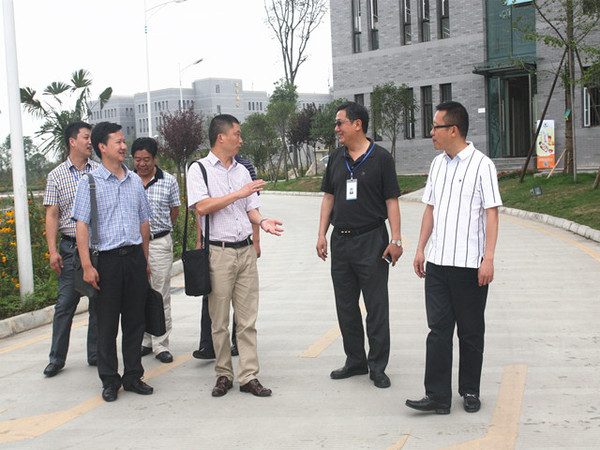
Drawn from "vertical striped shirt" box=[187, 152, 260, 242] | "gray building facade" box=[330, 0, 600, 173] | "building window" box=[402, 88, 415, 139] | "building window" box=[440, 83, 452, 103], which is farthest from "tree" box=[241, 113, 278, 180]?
"vertical striped shirt" box=[187, 152, 260, 242]

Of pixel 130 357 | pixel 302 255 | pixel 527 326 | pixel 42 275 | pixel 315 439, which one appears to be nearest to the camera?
pixel 315 439

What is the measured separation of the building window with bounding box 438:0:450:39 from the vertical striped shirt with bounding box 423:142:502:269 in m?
29.8

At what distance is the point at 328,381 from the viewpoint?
547cm

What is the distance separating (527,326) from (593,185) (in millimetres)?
13220

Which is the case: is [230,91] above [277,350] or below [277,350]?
above

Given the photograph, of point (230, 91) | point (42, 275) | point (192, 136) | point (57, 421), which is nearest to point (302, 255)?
point (42, 275)

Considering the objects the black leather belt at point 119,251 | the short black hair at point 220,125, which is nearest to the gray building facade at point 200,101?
the short black hair at point 220,125

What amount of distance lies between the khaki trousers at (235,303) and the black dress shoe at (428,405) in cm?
125

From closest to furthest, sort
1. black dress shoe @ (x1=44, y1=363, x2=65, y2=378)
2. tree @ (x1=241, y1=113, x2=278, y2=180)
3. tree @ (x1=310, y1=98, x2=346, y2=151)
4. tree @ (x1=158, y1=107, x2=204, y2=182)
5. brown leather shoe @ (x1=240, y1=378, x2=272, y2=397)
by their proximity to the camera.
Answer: brown leather shoe @ (x1=240, y1=378, x2=272, y2=397)
black dress shoe @ (x1=44, y1=363, x2=65, y2=378)
tree @ (x1=158, y1=107, x2=204, y2=182)
tree @ (x1=310, y1=98, x2=346, y2=151)
tree @ (x1=241, y1=113, x2=278, y2=180)

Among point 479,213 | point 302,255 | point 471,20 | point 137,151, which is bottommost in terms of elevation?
point 302,255

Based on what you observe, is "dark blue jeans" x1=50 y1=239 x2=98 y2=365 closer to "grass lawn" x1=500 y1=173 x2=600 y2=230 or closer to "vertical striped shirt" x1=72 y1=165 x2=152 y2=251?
"vertical striped shirt" x1=72 y1=165 x2=152 y2=251

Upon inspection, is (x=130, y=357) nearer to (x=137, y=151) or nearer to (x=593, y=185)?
(x=137, y=151)

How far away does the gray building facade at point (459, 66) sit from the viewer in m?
29.4

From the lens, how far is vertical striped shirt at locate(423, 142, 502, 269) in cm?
461
